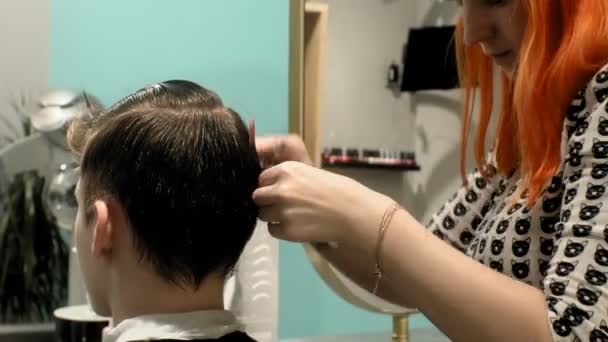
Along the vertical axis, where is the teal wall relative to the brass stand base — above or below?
above

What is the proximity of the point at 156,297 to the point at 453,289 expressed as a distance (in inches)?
12.9

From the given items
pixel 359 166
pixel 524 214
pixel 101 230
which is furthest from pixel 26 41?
pixel 524 214

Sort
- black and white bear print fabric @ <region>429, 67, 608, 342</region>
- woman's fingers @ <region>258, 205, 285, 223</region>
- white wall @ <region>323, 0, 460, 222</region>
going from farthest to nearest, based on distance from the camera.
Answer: white wall @ <region>323, 0, 460, 222</region>, woman's fingers @ <region>258, 205, 285, 223</region>, black and white bear print fabric @ <region>429, 67, 608, 342</region>

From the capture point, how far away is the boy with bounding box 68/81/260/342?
2.46 feet

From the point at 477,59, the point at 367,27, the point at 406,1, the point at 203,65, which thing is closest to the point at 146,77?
the point at 203,65

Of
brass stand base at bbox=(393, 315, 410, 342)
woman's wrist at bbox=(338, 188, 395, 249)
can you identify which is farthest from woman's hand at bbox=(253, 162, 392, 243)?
brass stand base at bbox=(393, 315, 410, 342)

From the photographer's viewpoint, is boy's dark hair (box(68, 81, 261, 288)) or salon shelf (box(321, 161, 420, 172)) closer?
boy's dark hair (box(68, 81, 261, 288))

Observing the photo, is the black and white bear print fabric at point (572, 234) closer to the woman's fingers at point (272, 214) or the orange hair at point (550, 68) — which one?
the orange hair at point (550, 68)

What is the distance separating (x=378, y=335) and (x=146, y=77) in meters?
0.77

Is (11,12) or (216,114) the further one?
(11,12)

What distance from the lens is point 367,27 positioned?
1554mm

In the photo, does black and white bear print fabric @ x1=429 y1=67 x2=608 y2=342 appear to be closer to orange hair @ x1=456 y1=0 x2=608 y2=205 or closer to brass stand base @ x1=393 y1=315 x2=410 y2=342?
orange hair @ x1=456 y1=0 x2=608 y2=205

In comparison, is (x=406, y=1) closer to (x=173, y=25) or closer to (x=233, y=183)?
(x=173, y=25)

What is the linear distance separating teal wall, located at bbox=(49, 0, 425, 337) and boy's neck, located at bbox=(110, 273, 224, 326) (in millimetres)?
→ 749
